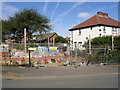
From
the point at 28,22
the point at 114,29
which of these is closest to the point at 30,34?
the point at 28,22

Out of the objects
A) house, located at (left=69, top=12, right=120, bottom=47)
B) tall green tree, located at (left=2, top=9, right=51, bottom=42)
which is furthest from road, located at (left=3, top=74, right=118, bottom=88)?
tall green tree, located at (left=2, top=9, right=51, bottom=42)

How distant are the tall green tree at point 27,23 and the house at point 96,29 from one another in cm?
791

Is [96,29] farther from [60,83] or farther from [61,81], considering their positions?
[60,83]

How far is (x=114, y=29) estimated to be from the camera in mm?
34031

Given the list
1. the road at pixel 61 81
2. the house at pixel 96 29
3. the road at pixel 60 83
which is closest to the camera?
the road at pixel 60 83

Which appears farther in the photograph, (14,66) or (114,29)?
(114,29)

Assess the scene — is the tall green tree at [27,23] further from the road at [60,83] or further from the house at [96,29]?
the road at [60,83]

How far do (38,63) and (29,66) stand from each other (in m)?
1.06

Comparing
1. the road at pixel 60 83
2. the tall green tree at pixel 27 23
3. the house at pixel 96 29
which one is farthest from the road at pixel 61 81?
the tall green tree at pixel 27 23

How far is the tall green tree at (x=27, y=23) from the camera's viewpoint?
32.3 m

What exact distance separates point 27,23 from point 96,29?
1616 cm

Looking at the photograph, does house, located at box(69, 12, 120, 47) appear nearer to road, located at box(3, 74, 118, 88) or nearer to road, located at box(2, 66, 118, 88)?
road, located at box(2, 66, 118, 88)

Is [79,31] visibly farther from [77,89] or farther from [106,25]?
[77,89]

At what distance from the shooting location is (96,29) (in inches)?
1261
